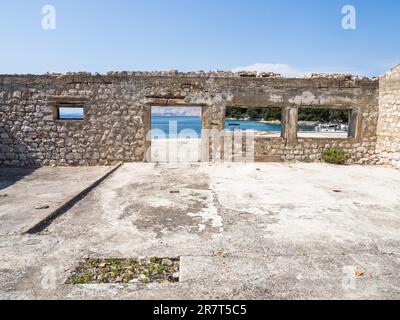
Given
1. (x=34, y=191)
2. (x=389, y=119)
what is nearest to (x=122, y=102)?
(x=34, y=191)

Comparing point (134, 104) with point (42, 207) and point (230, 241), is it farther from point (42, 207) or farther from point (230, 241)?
point (230, 241)

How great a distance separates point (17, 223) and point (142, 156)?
18.4 ft

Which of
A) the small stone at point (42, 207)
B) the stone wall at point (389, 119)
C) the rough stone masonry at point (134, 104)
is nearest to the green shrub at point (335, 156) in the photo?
the rough stone masonry at point (134, 104)

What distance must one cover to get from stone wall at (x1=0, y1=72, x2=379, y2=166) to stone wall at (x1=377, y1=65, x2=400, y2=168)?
0.34 m

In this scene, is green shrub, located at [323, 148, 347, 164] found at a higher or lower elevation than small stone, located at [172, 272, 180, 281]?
higher

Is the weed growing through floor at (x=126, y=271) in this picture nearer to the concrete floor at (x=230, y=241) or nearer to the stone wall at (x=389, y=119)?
the concrete floor at (x=230, y=241)

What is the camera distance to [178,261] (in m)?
3.46

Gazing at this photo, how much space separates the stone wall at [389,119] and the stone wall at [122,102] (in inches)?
13.5

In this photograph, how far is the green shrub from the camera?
10.2m

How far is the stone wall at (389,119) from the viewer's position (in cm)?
918

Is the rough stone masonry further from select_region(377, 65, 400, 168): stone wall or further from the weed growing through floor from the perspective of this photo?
the weed growing through floor

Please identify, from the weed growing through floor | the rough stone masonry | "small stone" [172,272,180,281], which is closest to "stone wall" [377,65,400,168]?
the rough stone masonry

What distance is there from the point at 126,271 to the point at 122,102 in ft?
24.2
